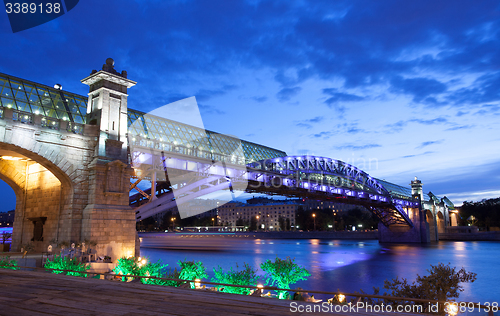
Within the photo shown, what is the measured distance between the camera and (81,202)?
738 inches

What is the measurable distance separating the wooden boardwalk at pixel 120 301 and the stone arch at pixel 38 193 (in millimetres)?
11067

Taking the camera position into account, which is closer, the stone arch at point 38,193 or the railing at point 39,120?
the railing at point 39,120

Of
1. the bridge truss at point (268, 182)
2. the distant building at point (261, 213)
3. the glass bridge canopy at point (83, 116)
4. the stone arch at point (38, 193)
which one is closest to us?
the stone arch at point (38, 193)

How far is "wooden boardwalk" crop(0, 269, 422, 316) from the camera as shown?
17.6 ft

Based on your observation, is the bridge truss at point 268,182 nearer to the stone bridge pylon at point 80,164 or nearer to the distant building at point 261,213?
the stone bridge pylon at point 80,164

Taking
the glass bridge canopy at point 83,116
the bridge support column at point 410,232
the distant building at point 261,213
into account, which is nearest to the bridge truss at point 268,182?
the bridge support column at point 410,232

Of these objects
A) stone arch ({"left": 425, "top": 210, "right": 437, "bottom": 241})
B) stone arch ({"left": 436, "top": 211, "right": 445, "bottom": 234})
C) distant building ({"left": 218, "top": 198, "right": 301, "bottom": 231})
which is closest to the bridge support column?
stone arch ({"left": 425, "top": 210, "right": 437, "bottom": 241})

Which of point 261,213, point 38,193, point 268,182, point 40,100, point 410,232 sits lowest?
point 410,232

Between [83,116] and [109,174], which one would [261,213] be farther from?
[109,174]

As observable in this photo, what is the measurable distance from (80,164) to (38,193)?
529 centimetres

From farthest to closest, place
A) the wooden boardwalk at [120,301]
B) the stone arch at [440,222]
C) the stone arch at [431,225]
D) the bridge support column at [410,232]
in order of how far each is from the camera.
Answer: the stone arch at [440,222] < the stone arch at [431,225] < the bridge support column at [410,232] < the wooden boardwalk at [120,301]

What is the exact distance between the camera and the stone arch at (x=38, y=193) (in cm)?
1827

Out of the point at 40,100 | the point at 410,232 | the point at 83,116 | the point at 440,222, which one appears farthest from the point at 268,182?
the point at 440,222

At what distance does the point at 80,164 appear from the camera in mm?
19016
